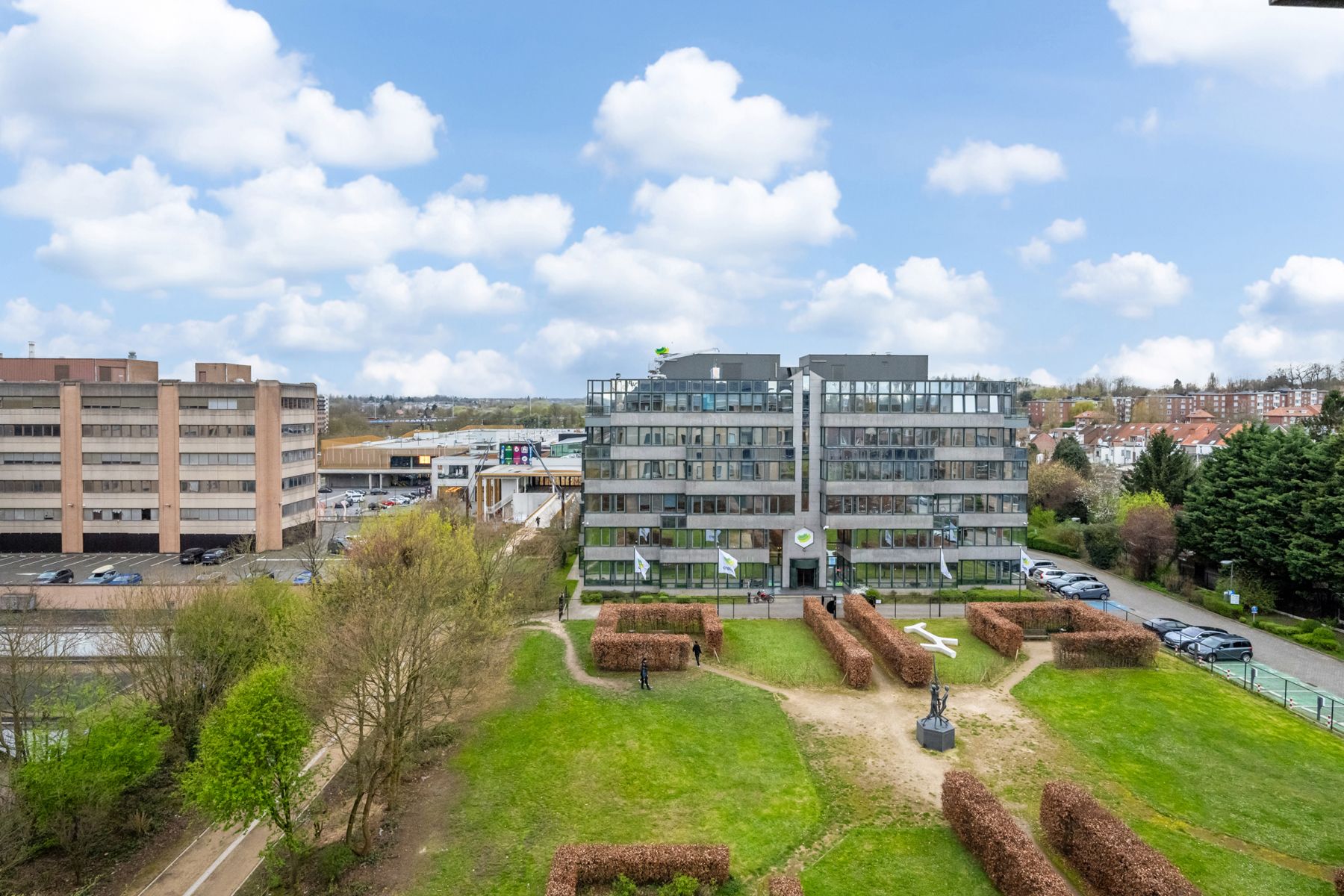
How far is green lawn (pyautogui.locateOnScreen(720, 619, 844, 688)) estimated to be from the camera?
3434cm

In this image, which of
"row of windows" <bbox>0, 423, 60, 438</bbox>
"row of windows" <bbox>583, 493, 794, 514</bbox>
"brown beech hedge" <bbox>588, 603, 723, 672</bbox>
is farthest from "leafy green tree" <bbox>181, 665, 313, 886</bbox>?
"row of windows" <bbox>0, 423, 60, 438</bbox>

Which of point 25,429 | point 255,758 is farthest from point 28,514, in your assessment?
point 255,758

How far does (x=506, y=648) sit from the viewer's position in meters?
33.4

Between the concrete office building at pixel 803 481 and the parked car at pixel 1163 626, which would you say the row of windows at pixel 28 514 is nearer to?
the concrete office building at pixel 803 481

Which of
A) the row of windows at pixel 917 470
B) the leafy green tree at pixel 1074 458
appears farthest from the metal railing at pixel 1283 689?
the leafy green tree at pixel 1074 458

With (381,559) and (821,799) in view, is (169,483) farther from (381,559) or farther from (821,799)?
(821,799)

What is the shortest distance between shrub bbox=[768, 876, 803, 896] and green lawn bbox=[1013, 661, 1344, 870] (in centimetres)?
1101

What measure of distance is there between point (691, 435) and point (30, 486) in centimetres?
6423

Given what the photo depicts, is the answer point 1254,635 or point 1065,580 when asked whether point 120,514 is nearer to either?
point 1065,580

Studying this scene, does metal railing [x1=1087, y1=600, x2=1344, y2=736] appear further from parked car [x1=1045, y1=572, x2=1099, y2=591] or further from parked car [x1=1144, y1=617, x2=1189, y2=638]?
parked car [x1=1045, y1=572, x2=1099, y2=591]

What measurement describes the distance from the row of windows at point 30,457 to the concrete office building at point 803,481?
54.6 m

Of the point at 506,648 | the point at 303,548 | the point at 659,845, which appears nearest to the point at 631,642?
the point at 506,648

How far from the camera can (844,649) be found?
34.3 metres

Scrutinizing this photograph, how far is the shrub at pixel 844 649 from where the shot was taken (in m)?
33.1
